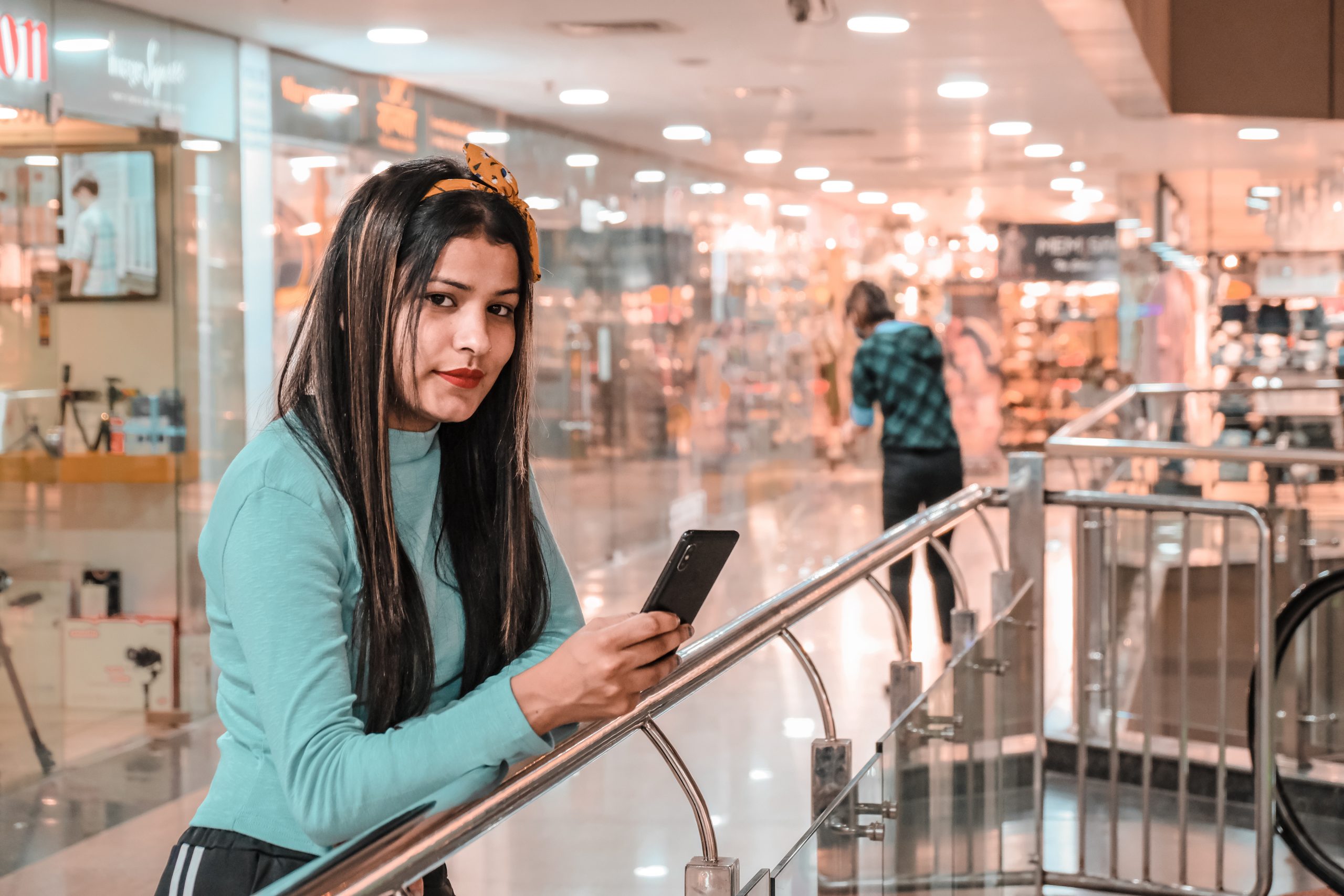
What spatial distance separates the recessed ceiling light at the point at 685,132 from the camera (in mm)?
9258

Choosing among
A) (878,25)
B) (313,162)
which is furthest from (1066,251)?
(313,162)

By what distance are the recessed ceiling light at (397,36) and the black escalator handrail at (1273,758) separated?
163 inches

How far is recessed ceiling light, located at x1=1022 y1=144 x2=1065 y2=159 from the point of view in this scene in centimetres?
1062

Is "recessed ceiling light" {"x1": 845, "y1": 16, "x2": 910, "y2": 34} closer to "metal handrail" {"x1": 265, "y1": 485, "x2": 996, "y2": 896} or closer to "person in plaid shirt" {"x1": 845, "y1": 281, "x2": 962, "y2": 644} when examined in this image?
"person in plaid shirt" {"x1": 845, "y1": 281, "x2": 962, "y2": 644}

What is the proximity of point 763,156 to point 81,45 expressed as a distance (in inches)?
253

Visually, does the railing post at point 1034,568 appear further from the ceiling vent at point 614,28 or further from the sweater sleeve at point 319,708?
the ceiling vent at point 614,28

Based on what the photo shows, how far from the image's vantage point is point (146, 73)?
18.5 ft

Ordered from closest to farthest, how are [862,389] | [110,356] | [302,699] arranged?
[302,699] < [110,356] < [862,389]

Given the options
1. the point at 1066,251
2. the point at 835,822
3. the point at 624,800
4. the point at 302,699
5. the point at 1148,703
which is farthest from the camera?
the point at 1066,251

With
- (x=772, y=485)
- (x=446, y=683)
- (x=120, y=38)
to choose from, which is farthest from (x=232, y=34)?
(x=772, y=485)

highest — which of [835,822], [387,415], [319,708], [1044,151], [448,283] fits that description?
[1044,151]

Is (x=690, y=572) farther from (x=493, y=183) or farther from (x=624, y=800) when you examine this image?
(x=624, y=800)

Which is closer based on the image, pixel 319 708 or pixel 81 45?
pixel 319 708

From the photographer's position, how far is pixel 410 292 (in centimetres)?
138
